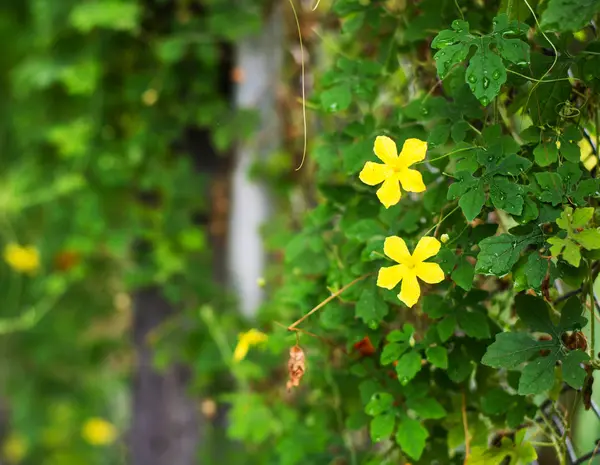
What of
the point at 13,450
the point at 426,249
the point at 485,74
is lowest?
the point at 13,450

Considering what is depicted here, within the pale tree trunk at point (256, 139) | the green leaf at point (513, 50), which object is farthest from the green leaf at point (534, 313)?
the pale tree trunk at point (256, 139)

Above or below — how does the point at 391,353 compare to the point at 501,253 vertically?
below

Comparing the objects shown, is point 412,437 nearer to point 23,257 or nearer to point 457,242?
point 457,242

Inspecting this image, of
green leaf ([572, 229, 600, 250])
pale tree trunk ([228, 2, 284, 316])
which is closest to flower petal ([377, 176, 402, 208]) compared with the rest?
green leaf ([572, 229, 600, 250])

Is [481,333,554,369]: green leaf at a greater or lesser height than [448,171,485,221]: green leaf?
lesser

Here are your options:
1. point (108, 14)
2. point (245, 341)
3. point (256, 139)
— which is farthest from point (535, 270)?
point (108, 14)

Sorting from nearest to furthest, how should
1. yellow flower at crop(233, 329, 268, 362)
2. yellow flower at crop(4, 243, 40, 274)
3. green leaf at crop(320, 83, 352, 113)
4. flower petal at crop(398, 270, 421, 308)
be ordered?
flower petal at crop(398, 270, 421, 308)
green leaf at crop(320, 83, 352, 113)
yellow flower at crop(233, 329, 268, 362)
yellow flower at crop(4, 243, 40, 274)

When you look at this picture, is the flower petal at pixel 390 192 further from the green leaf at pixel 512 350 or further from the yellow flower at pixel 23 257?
the yellow flower at pixel 23 257

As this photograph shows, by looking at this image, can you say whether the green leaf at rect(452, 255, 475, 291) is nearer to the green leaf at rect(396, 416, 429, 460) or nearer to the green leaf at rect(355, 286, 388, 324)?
the green leaf at rect(355, 286, 388, 324)
